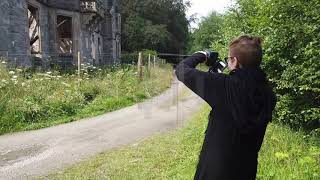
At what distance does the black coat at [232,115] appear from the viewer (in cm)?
331

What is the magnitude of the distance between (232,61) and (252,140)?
547mm

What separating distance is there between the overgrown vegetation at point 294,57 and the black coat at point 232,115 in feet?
15.8

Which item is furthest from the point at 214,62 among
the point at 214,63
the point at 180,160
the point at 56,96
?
the point at 56,96

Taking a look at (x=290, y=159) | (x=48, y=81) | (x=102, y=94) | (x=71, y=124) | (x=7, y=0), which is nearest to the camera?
(x=290, y=159)

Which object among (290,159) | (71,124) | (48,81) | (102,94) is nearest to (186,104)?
(102,94)

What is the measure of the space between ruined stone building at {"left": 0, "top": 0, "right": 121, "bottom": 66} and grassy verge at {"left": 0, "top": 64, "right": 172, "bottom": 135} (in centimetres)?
322

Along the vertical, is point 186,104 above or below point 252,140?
below

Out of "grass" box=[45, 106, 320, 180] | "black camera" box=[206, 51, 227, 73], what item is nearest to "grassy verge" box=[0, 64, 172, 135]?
"grass" box=[45, 106, 320, 180]

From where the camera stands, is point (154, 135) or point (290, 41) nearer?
point (290, 41)

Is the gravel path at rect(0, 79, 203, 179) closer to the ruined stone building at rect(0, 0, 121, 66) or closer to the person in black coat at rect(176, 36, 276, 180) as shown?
the person in black coat at rect(176, 36, 276, 180)

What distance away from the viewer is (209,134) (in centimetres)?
345

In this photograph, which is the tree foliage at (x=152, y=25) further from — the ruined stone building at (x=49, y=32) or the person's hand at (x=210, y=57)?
the person's hand at (x=210, y=57)

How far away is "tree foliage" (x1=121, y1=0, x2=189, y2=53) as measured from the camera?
197ft

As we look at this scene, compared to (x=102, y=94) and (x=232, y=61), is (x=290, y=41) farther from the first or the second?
(x=102, y=94)
